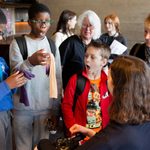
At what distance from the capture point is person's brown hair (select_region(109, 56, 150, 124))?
1227mm

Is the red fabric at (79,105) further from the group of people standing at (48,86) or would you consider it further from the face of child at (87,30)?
the face of child at (87,30)

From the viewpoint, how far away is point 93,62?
213 cm

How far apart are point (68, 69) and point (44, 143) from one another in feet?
3.54

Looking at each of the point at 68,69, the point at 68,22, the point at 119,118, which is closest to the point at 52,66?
the point at 68,69

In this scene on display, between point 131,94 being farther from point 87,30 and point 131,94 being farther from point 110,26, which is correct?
point 110,26

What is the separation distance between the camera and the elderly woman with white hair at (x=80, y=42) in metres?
2.43

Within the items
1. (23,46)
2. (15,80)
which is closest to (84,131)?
(15,80)

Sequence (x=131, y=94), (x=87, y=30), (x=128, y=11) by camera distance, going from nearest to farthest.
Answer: (x=131, y=94) → (x=87, y=30) → (x=128, y=11)

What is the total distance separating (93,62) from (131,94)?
92cm

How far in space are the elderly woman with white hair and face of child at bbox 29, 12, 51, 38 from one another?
44 cm

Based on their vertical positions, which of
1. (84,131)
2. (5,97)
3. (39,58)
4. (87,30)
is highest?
(87,30)

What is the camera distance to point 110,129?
1.21m

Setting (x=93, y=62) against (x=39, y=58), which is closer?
(x=39, y=58)

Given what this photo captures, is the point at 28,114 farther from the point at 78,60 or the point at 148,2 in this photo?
the point at 148,2
